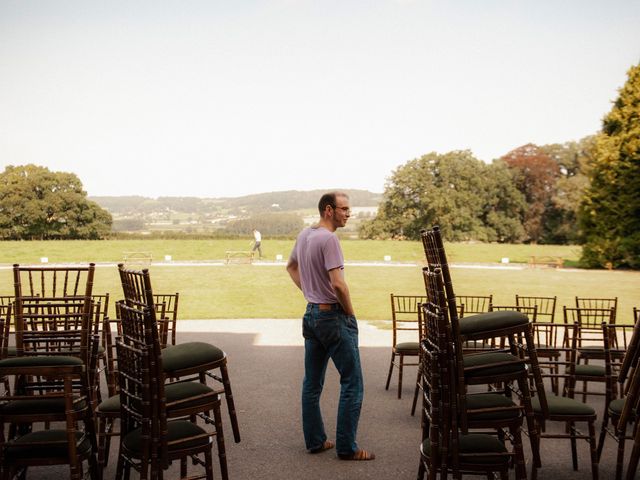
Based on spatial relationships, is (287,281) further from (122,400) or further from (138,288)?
(138,288)

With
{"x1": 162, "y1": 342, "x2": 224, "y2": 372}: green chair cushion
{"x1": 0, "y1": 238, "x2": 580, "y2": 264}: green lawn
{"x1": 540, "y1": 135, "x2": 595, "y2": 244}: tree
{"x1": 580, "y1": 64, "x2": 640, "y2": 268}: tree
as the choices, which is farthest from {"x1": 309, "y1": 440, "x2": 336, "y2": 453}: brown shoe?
{"x1": 540, "y1": 135, "x2": 595, "y2": 244}: tree

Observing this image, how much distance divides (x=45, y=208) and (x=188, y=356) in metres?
56.1

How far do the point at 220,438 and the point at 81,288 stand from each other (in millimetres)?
24218

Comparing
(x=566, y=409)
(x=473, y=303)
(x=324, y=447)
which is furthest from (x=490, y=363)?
(x=473, y=303)

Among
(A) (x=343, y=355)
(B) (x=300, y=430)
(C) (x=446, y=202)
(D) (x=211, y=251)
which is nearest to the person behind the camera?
(A) (x=343, y=355)

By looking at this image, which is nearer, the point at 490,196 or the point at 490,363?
the point at 490,363

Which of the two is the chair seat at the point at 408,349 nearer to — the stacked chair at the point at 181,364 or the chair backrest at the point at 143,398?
the stacked chair at the point at 181,364

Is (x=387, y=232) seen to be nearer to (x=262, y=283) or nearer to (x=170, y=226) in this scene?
(x=170, y=226)

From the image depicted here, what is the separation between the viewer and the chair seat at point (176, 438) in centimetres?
415

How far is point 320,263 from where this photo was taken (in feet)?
18.9

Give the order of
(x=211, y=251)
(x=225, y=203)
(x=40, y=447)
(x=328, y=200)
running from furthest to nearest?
(x=225, y=203) < (x=211, y=251) < (x=328, y=200) < (x=40, y=447)

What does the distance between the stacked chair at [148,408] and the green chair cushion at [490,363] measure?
1.67 metres

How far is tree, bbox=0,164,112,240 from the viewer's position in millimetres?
54844

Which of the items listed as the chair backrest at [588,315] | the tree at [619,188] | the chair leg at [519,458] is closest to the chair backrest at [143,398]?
the chair leg at [519,458]
